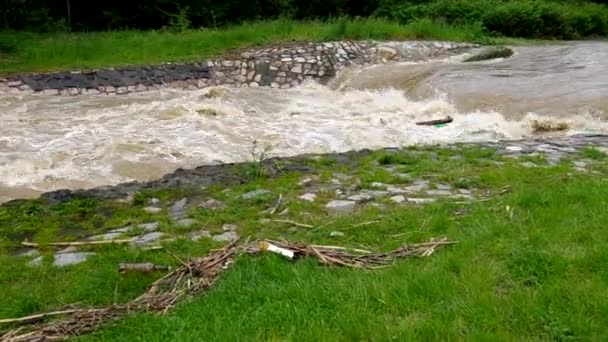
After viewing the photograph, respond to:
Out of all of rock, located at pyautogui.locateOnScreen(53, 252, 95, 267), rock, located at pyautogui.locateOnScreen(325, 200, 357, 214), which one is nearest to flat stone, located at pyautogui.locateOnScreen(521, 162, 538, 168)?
rock, located at pyautogui.locateOnScreen(325, 200, 357, 214)

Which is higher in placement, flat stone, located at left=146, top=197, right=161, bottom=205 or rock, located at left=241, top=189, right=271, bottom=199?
rock, located at left=241, top=189, right=271, bottom=199

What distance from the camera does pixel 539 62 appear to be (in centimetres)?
1859

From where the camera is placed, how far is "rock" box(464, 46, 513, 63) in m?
20.2

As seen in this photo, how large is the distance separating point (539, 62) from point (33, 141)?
1386 centimetres

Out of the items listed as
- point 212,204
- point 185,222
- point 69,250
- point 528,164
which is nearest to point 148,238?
point 185,222

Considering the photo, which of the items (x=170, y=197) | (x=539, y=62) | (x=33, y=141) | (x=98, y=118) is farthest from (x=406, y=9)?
(x=170, y=197)

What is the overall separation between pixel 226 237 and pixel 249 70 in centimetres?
1365

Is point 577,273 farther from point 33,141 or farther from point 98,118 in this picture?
point 98,118

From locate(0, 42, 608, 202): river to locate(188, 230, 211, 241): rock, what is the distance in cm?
319

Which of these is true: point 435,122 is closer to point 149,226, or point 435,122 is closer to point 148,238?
point 149,226

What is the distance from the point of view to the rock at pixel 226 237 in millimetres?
5296

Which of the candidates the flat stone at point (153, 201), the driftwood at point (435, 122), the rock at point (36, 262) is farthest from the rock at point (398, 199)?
the driftwood at point (435, 122)

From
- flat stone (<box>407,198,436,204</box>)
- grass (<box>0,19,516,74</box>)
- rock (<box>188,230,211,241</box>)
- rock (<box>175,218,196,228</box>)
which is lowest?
grass (<box>0,19,516,74</box>)

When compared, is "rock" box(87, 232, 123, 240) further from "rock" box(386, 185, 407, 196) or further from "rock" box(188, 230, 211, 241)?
"rock" box(386, 185, 407, 196)
